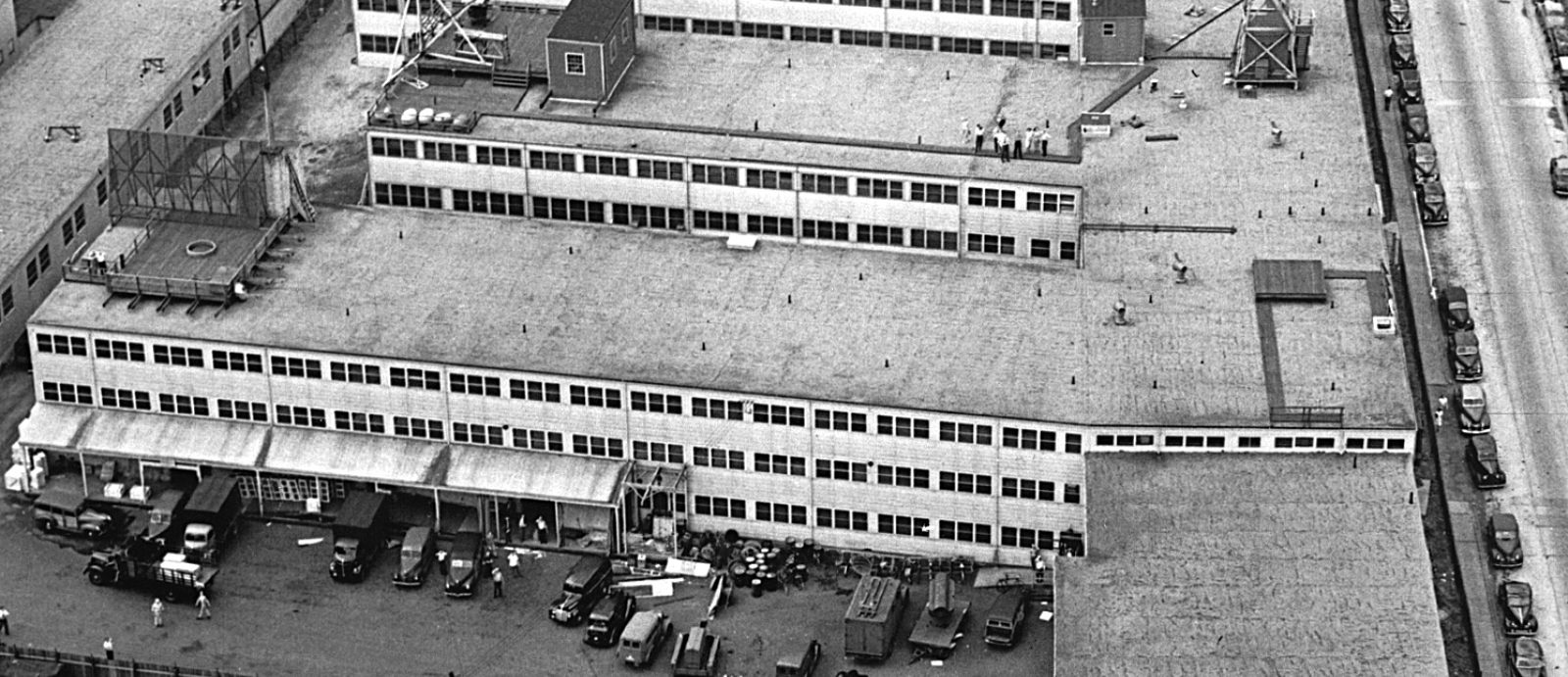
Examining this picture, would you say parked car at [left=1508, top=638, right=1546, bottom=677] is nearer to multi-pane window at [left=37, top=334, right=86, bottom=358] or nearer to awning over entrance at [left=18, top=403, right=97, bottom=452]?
awning over entrance at [left=18, top=403, right=97, bottom=452]

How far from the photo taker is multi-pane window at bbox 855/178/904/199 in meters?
199

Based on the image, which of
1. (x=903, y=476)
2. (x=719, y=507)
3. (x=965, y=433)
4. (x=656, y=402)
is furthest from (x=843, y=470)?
(x=656, y=402)

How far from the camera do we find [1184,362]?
18075cm

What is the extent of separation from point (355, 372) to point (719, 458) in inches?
886

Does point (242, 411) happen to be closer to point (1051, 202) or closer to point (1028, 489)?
point (1028, 489)

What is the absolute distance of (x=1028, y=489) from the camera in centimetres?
17700

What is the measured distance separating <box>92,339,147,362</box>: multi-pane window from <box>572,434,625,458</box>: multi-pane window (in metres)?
27.2

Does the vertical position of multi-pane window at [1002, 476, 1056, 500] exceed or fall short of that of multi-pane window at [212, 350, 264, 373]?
it falls short

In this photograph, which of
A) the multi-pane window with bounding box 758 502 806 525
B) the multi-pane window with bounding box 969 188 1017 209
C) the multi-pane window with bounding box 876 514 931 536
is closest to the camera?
the multi-pane window with bounding box 876 514 931 536

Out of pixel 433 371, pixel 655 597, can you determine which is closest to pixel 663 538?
pixel 655 597

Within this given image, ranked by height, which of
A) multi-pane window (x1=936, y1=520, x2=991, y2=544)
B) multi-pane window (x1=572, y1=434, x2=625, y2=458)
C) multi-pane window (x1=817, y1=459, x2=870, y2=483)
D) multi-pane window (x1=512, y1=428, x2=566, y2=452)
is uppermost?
multi-pane window (x1=512, y1=428, x2=566, y2=452)

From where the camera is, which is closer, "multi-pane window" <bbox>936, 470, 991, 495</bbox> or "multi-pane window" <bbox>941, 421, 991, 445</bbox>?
"multi-pane window" <bbox>941, 421, 991, 445</bbox>

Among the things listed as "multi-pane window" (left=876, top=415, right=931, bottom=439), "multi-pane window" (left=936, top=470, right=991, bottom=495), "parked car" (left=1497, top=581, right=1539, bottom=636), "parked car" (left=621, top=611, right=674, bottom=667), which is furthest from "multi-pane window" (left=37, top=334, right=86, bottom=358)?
"parked car" (left=1497, top=581, right=1539, bottom=636)

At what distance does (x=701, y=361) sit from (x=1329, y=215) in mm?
43971
